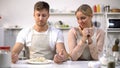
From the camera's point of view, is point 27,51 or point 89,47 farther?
point 27,51

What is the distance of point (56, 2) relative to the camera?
5.09m

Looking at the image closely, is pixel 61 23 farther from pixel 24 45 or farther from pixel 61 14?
pixel 24 45

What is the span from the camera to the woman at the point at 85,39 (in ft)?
6.70

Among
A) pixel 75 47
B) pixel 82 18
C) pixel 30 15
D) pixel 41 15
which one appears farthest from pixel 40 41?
pixel 30 15

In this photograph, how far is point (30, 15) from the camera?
509cm

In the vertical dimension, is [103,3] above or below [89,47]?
above

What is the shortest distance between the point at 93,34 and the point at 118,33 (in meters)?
3.12

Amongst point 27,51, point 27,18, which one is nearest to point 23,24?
point 27,18

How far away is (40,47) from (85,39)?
1.61 feet

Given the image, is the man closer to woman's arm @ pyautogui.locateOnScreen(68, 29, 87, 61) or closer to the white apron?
the white apron

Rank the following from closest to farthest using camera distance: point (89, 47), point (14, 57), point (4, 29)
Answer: point (14, 57) < point (89, 47) < point (4, 29)

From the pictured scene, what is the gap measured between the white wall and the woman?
285cm

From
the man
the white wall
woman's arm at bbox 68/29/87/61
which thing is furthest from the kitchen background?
woman's arm at bbox 68/29/87/61

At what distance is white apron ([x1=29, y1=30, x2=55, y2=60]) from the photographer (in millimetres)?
2229
